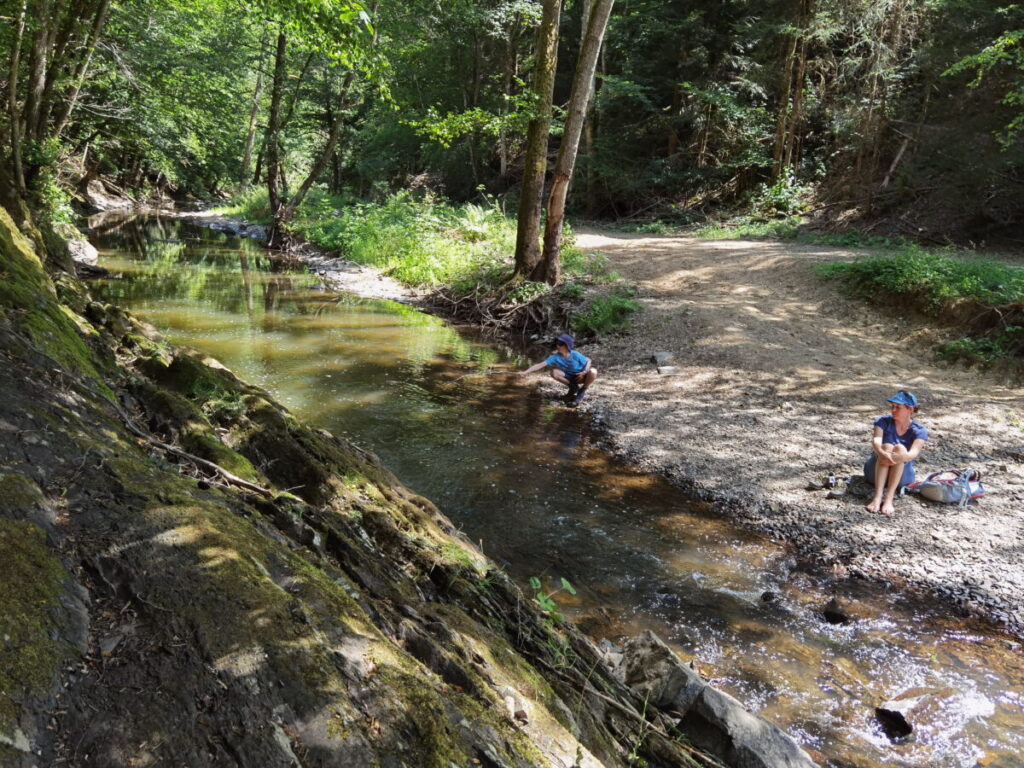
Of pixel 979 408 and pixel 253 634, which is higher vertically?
pixel 253 634

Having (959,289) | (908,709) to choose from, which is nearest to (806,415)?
(959,289)

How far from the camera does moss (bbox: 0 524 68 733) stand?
175cm

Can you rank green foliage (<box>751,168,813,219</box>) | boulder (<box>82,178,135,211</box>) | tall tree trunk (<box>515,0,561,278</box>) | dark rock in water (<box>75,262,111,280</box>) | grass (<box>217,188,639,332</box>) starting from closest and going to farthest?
tall tree trunk (<box>515,0,561,278</box>), grass (<box>217,188,639,332</box>), dark rock in water (<box>75,262,111,280</box>), green foliage (<box>751,168,813,219</box>), boulder (<box>82,178,135,211</box>)

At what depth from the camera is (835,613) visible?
5055mm

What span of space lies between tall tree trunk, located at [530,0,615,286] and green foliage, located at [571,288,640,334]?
1.41m

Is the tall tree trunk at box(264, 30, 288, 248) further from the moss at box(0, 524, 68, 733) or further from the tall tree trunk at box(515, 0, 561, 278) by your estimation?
the moss at box(0, 524, 68, 733)

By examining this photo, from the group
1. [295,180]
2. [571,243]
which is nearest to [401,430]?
[571,243]

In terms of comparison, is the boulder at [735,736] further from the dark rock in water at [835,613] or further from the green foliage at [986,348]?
the green foliage at [986,348]

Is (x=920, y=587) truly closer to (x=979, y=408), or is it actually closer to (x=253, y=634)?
(x=979, y=408)

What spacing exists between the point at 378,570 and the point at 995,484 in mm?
6912

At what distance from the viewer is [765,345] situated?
11.1m

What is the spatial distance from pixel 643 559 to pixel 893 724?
88.7 inches

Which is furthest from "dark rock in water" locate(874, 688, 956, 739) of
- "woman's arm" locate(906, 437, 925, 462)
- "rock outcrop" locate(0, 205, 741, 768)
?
"woman's arm" locate(906, 437, 925, 462)

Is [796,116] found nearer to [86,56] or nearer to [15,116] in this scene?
[86,56]
